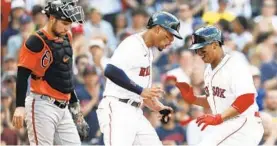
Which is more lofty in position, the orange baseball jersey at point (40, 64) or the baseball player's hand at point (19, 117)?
the orange baseball jersey at point (40, 64)

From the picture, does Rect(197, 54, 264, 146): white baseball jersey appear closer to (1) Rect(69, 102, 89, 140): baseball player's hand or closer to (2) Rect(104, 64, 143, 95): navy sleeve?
(2) Rect(104, 64, 143, 95): navy sleeve

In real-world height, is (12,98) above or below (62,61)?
below

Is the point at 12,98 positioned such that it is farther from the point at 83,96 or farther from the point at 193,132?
the point at 193,132

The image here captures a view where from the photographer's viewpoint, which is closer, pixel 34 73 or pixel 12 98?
pixel 34 73

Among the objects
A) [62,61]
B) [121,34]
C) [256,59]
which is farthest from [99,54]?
[62,61]

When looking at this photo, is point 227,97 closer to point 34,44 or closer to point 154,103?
point 154,103

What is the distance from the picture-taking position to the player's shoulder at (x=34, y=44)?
8.73m

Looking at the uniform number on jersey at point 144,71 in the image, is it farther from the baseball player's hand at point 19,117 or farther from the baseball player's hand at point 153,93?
the baseball player's hand at point 19,117

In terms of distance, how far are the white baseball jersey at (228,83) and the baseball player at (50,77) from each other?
129 cm

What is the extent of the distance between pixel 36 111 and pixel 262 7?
24.7 feet

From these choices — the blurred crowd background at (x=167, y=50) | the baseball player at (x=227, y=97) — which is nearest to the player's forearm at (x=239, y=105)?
the baseball player at (x=227, y=97)

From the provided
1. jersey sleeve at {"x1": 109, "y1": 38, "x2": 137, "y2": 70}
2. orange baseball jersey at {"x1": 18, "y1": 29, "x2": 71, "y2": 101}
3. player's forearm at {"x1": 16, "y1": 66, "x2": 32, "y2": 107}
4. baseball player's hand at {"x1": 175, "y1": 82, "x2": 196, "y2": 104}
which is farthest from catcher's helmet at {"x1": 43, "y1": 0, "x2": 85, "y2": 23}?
baseball player's hand at {"x1": 175, "y1": 82, "x2": 196, "y2": 104}

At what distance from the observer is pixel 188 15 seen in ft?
50.6

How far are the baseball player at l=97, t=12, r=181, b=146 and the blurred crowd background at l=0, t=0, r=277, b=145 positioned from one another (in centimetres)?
278
